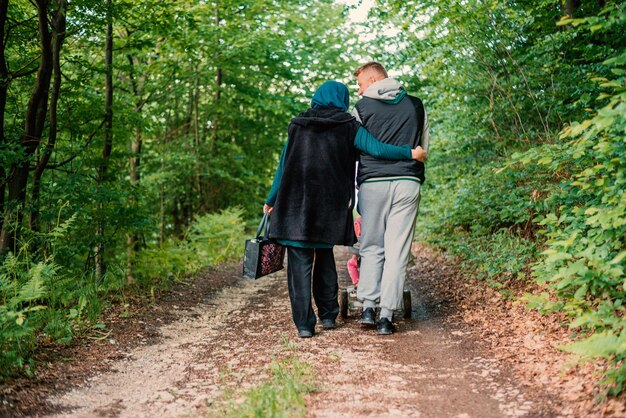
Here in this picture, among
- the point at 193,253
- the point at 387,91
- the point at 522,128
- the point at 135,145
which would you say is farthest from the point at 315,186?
the point at 135,145

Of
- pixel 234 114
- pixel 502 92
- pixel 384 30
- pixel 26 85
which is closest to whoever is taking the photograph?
pixel 26 85

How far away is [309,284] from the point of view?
5.10 metres

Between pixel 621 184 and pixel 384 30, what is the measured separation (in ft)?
38.2

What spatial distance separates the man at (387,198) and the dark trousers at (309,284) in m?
0.32

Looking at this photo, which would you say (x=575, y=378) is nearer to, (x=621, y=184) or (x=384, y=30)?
(x=621, y=184)

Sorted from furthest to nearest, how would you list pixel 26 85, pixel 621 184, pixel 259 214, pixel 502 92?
1. pixel 259 214
2. pixel 502 92
3. pixel 26 85
4. pixel 621 184

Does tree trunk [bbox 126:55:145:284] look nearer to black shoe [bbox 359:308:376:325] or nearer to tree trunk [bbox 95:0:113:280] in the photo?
tree trunk [bbox 95:0:113:280]

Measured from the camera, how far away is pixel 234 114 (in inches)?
634

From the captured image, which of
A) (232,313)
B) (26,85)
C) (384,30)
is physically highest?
(384,30)

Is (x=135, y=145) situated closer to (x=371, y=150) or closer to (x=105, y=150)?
(x=105, y=150)

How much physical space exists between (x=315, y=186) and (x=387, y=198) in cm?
69

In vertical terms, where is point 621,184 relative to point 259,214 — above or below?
above

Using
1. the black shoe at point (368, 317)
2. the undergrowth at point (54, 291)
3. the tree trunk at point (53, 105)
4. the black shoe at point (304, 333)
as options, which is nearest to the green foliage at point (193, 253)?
the undergrowth at point (54, 291)

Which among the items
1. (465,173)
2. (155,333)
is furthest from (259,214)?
(155,333)
